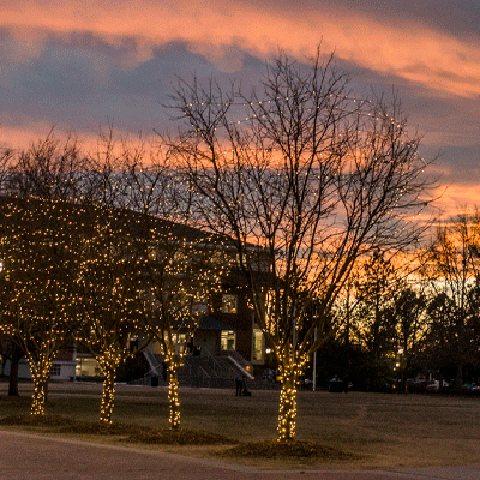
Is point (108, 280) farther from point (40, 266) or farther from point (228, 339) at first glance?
point (228, 339)

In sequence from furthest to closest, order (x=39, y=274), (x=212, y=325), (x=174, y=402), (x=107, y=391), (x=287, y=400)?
(x=212, y=325) → (x=39, y=274) → (x=107, y=391) → (x=174, y=402) → (x=287, y=400)

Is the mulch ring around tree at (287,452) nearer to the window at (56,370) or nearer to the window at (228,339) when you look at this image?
the window at (56,370)

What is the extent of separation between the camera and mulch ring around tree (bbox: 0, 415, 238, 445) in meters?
24.3

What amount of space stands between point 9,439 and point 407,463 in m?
9.16

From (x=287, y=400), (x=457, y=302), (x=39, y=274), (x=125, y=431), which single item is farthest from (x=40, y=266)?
(x=457, y=302)

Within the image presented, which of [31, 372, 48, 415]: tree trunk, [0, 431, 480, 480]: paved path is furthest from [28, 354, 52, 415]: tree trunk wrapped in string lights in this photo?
[0, 431, 480, 480]: paved path

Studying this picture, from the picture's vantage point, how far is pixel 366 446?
2586cm

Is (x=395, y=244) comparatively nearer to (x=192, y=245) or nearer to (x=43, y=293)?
(x=192, y=245)

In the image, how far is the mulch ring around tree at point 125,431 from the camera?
79.8 ft

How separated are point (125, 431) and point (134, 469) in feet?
35.1

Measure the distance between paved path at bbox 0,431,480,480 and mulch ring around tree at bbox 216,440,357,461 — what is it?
1.46 metres

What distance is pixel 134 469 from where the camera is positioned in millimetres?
17094

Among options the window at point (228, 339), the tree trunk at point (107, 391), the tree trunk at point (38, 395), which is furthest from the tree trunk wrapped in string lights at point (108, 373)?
the window at point (228, 339)

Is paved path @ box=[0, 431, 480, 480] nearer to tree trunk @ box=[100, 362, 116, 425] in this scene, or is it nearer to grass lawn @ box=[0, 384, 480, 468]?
grass lawn @ box=[0, 384, 480, 468]
